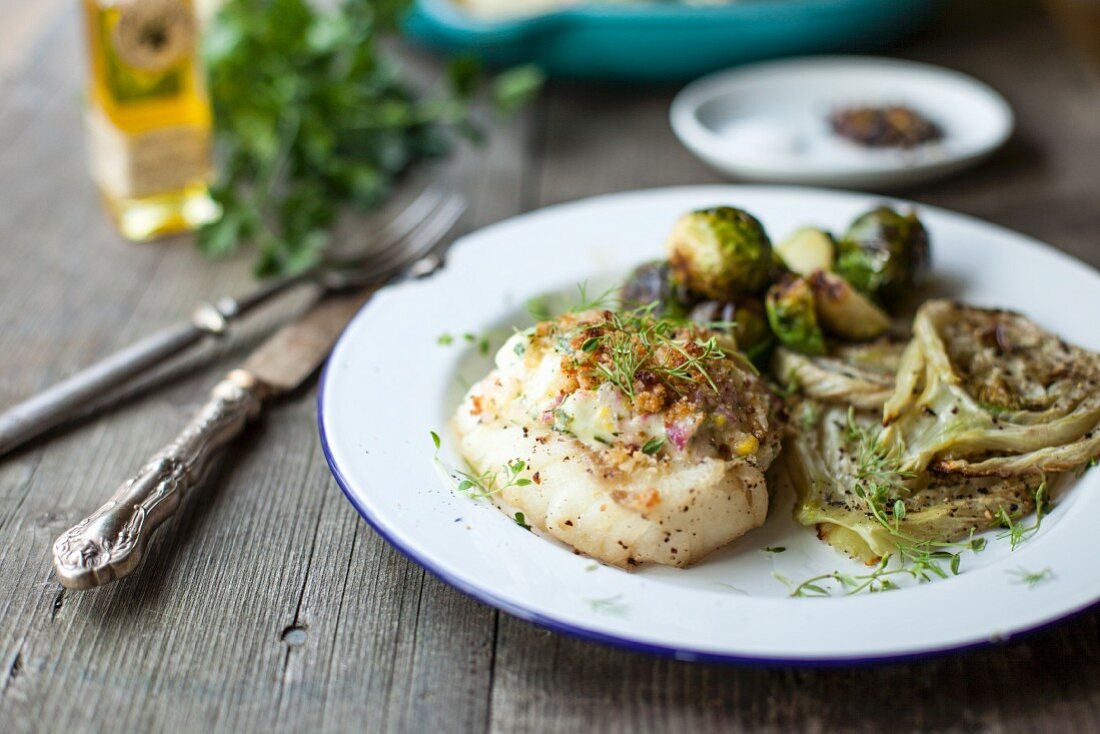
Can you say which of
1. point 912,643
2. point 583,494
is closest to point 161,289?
point 583,494

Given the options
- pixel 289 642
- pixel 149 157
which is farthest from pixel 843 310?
pixel 149 157

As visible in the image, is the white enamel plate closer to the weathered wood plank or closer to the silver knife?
the weathered wood plank

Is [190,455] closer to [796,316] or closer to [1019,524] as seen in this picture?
[796,316]

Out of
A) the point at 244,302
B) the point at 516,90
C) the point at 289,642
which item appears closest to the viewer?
the point at 289,642

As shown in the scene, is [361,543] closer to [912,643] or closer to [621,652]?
[621,652]

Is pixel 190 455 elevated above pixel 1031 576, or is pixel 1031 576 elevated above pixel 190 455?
pixel 1031 576

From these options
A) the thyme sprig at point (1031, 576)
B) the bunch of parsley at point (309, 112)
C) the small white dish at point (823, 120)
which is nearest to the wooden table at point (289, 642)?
the thyme sprig at point (1031, 576)

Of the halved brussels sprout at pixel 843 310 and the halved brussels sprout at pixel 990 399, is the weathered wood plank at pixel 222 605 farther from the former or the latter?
the halved brussels sprout at pixel 843 310
